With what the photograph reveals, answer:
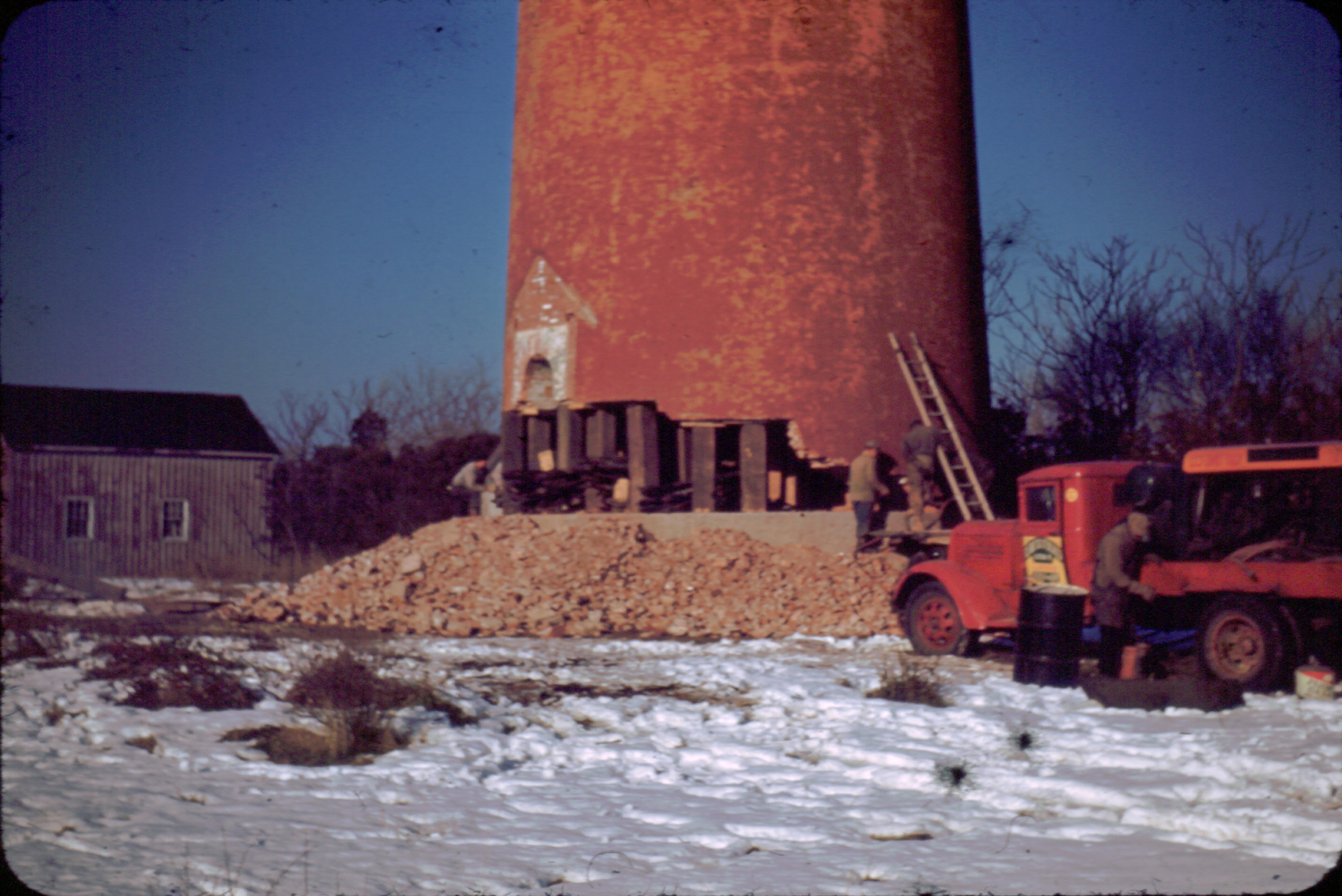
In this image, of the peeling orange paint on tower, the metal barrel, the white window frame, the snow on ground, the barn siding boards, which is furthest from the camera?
the white window frame

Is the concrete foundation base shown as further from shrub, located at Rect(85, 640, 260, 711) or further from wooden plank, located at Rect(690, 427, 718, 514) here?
shrub, located at Rect(85, 640, 260, 711)

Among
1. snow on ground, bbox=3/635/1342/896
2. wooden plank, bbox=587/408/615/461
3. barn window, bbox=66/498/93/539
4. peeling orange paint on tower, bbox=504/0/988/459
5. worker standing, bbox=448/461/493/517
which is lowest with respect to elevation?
snow on ground, bbox=3/635/1342/896

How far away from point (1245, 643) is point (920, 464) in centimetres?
763

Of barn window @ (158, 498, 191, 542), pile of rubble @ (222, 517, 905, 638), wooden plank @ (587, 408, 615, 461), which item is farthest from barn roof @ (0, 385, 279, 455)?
wooden plank @ (587, 408, 615, 461)

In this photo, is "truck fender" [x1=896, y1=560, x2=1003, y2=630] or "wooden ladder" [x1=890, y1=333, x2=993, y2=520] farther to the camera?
"wooden ladder" [x1=890, y1=333, x2=993, y2=520]

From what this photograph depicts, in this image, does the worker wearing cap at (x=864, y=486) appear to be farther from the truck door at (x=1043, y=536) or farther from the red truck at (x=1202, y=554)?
the truck door at (x=1043, y=536)

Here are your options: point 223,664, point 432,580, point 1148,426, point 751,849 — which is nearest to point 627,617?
point 432,580

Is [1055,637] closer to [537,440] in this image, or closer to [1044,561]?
[1044,561]

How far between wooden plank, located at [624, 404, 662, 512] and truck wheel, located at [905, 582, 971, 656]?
6.07 meters

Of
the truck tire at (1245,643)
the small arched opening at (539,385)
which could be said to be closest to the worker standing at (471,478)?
the small arched opening at (539,385)

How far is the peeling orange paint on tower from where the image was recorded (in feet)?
55.2

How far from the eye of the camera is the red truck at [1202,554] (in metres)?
8.09

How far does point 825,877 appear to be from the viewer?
168 inches

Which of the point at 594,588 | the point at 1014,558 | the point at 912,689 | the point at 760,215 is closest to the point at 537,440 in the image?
the point at 594,588
